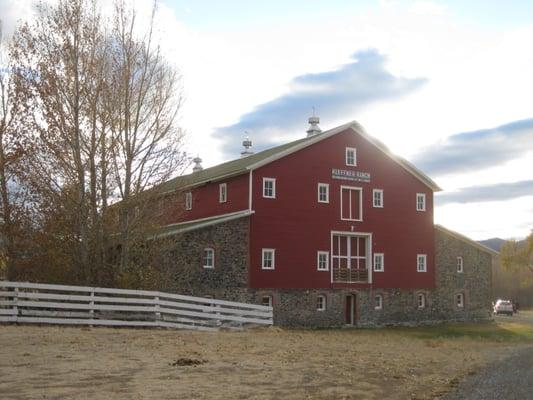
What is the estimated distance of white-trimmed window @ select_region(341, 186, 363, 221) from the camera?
39031 millimetres

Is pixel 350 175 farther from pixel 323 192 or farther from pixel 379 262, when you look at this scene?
pixel 379 262

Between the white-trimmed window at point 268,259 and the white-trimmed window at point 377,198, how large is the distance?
8014 mm

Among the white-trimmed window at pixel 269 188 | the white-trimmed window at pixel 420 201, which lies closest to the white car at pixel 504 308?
the white-trimmed window at pixel 420 201

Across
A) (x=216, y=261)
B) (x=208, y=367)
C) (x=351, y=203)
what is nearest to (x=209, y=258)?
(x=216, y=261)

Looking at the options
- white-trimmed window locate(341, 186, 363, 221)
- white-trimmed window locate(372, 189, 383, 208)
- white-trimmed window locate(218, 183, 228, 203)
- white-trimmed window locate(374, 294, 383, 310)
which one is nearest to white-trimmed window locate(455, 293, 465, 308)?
white-trimmed window locate(374, 294, 383, 310)

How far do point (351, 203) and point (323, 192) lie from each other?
2.17 meters

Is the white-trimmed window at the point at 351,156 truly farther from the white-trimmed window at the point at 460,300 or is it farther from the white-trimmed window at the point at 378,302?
the white-trimmed window at the point at 460,300

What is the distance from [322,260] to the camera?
3791 cm

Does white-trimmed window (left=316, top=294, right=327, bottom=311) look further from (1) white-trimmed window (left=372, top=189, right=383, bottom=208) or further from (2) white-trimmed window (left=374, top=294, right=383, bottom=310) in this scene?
(1) white-trimmed window (left=372, top=189, right=383, bottom=208)

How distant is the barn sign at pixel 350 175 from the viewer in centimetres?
3872

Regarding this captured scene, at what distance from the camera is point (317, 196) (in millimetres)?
37969

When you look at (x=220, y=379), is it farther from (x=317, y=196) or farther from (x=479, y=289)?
(x=479, y=289)

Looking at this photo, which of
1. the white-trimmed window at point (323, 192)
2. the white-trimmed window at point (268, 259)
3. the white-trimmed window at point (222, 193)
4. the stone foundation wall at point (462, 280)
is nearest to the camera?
the white-trimmed window at point (268, 259)

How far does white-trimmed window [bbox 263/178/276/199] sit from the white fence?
11.2 meters
